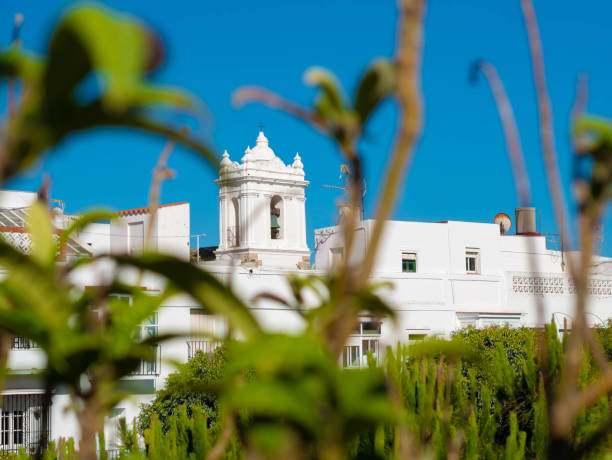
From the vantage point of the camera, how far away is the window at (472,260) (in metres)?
37.9

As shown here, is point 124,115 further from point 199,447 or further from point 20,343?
point 20,343

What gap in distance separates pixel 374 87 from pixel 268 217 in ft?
130

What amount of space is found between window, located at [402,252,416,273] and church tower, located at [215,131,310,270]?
4.98 m

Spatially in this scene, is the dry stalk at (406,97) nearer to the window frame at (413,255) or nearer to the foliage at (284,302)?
the foliage at (284,302)

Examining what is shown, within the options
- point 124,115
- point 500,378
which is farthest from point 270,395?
point 500,378

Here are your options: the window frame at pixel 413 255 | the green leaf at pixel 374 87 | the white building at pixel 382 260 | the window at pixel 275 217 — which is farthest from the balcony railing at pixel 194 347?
the green leaf at pixel 374 87

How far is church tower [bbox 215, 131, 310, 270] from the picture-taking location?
39.5 meters

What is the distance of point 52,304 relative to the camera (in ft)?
3.28

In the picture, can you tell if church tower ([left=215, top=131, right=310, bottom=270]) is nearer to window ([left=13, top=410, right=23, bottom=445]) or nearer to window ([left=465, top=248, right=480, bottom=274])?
window ([left=465, top=248, right=480, bottom=274])

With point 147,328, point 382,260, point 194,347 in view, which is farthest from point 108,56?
point 382,260

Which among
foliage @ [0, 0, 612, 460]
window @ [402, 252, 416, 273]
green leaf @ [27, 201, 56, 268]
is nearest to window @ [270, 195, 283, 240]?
window @ [402, 252, 416, 273]

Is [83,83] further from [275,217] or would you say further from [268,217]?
[275,217]

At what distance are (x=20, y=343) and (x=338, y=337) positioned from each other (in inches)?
921

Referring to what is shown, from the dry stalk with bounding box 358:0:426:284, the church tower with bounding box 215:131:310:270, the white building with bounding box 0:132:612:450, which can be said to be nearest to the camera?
the dry stalk with bounding box 358:0:426:284
